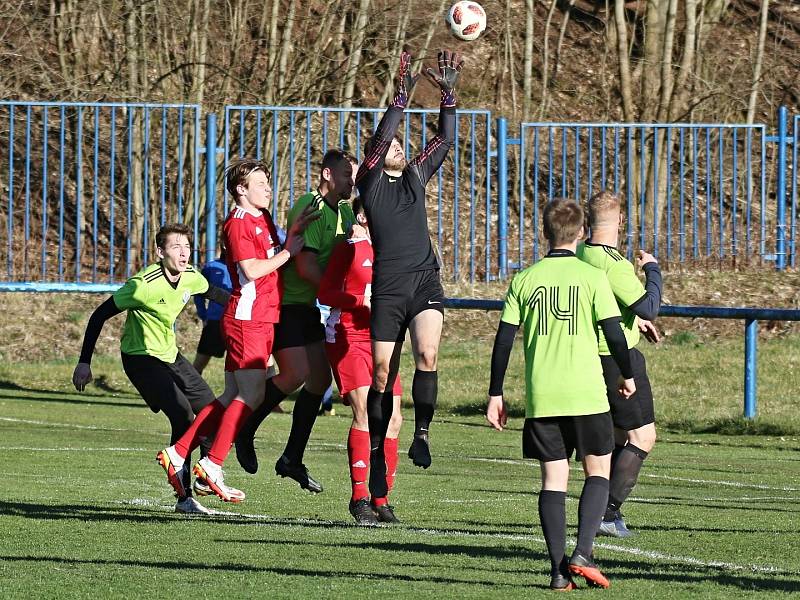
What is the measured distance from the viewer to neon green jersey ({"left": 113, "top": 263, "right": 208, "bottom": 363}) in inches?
364

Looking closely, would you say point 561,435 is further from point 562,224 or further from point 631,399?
point 631,399

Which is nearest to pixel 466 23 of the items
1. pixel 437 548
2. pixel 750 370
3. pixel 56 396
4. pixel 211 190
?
pixel 437 548

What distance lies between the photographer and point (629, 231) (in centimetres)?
2130

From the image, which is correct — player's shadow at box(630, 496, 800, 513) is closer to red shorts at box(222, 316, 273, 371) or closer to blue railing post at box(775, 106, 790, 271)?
red shorts at box(222, 316, 273, 371)

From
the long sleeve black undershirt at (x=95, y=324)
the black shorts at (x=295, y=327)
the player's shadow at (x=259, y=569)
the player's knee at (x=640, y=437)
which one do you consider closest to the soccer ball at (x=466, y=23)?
the black shorts at (x=295, y=327)

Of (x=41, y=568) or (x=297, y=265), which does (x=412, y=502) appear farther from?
(x=41, y=568)

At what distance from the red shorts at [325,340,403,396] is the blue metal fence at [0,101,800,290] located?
10221 mm

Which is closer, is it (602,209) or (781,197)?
(602,209)

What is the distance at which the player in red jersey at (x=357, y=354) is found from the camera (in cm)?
849

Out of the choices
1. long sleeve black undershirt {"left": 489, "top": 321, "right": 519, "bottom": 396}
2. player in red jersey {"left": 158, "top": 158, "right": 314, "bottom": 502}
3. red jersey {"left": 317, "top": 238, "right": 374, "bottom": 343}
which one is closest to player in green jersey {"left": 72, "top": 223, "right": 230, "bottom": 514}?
player in red jersey {"left": 158, "top": 158, "right": 314, "bottom": 502}

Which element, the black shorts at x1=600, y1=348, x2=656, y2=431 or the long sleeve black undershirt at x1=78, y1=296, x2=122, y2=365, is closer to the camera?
the black shorts at x1=600, y1=348, x2=656, y2=431

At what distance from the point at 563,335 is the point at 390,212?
218 cm

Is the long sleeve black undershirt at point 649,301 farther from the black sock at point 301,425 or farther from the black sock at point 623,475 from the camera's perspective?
the black sock at point 301,425

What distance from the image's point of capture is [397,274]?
8477 millimetres
